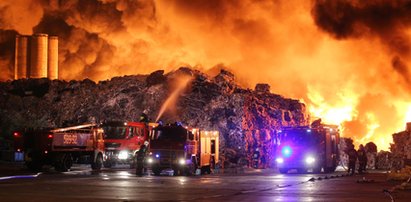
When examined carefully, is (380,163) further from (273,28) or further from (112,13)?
(112,13)

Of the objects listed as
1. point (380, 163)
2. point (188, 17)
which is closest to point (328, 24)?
point (188, 17)

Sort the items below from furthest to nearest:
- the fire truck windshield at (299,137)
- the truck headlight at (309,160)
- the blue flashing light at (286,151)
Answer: the fire truck windshield at (299,137), the blue flashing light at (286,151), the truck headlight at (309,160)

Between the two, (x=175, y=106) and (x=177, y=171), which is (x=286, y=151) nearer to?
(x=177, y=171)

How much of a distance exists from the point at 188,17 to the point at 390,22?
20.0 metres

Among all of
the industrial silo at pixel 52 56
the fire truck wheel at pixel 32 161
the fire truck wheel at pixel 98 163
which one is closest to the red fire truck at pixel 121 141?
the fire truck wheel at pixel 98 163

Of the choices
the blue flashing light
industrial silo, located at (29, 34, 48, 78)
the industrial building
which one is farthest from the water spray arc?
industrial silo, located at (29, 34, 48, 78)

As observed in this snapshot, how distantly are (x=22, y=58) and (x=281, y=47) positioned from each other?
30.7 m

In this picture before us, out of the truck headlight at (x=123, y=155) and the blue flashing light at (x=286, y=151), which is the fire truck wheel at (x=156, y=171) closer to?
the blue flashing light at (x=286, y=151)

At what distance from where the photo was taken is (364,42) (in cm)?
6019

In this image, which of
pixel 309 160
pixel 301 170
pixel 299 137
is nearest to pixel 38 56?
pixel 299 137

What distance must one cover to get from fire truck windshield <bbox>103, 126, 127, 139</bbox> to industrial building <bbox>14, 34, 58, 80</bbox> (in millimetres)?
30394

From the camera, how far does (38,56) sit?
7238 centimetres

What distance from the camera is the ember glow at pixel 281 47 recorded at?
58.0m

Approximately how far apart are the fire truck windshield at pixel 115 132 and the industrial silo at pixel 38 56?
30.8 meters
